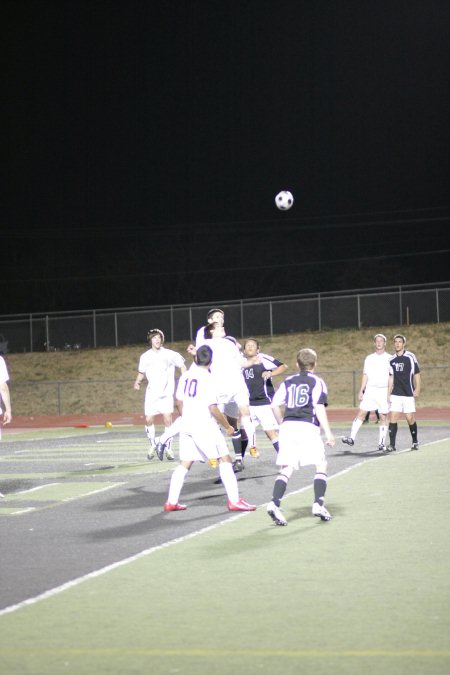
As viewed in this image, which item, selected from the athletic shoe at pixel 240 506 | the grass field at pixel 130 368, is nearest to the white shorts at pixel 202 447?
the athletic shoe at pixel 240 506

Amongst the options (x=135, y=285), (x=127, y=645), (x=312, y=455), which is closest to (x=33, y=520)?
(x=312, y=455)

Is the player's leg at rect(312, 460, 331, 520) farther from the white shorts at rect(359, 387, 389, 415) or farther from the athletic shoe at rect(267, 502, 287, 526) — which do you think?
the white shorts at rect(359, 387, 389, 415)

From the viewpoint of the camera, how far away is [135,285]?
73562mm

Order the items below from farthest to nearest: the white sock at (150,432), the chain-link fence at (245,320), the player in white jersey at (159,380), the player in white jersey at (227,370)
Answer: the chain-link fence at (245,320) < the player in white jersey at (159,380) < the white sock at (150,432) < the player in white jersey at (227,370)

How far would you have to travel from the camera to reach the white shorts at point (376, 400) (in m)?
19.4

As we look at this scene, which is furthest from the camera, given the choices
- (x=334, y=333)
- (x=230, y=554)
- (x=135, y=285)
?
(x=135, y=285)

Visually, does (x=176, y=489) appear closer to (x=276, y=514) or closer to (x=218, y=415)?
(x=218, y=415)

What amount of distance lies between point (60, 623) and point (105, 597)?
73cm

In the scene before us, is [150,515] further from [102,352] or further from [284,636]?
[102,352]

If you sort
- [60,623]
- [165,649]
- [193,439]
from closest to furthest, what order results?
[165,649] → [60,623] → [193,439]

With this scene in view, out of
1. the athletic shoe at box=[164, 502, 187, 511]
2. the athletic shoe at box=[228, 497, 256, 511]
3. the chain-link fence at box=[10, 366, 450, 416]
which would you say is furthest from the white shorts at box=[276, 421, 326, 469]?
the chain-link fence at box=[10, 366, 450, 416]

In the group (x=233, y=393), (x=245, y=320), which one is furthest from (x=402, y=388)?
(x=245, y=320)

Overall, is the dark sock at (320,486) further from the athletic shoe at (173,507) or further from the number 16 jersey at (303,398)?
the athletic shoe at (173,507)

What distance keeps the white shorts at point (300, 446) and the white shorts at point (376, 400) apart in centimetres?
895
